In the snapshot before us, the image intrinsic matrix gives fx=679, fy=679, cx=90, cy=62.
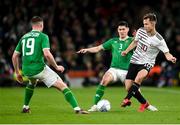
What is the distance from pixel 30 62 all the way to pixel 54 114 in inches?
49.8

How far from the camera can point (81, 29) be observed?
30375 millimetres

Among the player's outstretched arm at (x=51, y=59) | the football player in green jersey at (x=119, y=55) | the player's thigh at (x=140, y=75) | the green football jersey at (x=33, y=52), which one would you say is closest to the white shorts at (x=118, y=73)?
the football player in green jersey at (x=119, y=55)

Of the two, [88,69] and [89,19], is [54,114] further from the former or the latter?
[89,19]

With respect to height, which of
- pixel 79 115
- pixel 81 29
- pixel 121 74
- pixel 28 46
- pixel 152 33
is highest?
pixel 152 33

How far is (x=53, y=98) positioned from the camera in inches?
829

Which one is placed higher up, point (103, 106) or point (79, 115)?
point (79, 115)

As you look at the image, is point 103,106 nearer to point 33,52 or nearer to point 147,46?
point 147,46

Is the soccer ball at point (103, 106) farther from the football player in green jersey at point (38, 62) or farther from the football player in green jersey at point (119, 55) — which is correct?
the football player in green jersey at point (38, 62)

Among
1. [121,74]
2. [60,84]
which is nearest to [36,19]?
[60,84]

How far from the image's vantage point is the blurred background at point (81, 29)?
2842cm

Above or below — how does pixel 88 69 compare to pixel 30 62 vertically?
below

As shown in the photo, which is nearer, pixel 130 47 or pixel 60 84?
pixel 60 84

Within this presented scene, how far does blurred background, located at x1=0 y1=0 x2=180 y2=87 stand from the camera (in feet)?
93.2

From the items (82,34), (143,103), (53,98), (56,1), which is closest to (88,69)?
(82,34)
